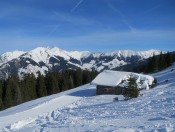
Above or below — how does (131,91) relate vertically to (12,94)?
above

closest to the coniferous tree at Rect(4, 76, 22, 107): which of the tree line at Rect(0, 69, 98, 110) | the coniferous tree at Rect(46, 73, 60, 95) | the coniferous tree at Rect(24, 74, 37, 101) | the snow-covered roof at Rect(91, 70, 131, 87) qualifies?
the tree line at Rect(0, 69, 98, 110)

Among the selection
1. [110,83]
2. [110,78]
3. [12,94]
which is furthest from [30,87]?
[110,83]

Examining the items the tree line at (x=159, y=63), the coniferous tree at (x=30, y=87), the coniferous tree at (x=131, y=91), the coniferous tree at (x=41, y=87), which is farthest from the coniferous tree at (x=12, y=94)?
the tree line at (x=159, y=63)

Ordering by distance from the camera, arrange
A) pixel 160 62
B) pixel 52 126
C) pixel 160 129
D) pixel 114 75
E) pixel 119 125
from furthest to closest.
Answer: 1. pixel 160 62
2. pixel 114 75
3. pixel 52 126
4. pixel 119 125
5. pixel 160 129

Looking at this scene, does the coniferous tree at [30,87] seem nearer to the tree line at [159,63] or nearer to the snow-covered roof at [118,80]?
the snow-covered roof at [118,80]

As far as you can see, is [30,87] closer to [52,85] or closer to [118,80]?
[52,85]

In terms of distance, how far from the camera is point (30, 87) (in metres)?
82.9

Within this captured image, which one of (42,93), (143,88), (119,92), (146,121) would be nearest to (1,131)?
(146,121)

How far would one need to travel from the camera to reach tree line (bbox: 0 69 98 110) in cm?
7425

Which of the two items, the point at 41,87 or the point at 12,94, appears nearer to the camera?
the point at 12,94

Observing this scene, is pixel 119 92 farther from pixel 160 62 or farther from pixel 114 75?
pixel 160 62

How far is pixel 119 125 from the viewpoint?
20.3 metres

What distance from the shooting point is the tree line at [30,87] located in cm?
7425

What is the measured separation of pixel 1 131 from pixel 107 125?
33.4 ft
